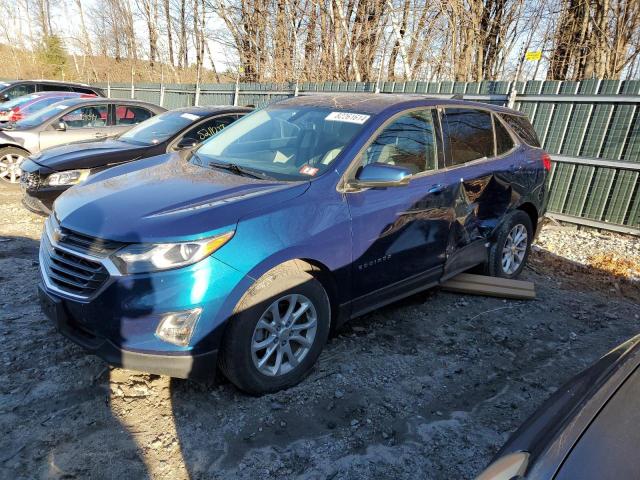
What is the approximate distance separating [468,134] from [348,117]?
1.29 meters

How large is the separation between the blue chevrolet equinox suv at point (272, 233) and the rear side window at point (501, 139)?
119mm

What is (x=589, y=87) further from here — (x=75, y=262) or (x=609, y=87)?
(x=75, y=262)

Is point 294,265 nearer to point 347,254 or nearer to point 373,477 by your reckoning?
point 347,254

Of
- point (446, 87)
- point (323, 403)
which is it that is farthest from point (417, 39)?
point (323, 403)

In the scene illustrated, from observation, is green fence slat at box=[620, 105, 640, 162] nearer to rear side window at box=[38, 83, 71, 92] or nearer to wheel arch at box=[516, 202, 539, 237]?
wheel arch at box=[516, 202, 539, 237]

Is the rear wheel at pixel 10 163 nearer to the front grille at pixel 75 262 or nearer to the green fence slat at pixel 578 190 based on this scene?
the front grille at pixel 75 262

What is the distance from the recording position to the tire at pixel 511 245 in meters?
4.48

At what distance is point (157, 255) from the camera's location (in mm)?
2330

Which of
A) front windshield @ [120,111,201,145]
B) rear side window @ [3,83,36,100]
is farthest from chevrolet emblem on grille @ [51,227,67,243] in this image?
rear side window @ [3,83,36,100]

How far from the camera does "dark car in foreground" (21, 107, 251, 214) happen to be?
5.27 m

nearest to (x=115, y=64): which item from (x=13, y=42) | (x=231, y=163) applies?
(x=13, y=42)

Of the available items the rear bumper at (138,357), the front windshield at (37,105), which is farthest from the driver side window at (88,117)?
the rear bumper at (138,357)

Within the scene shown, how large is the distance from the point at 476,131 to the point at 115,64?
3844 cm

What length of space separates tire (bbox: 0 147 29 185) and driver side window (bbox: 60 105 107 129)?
38.1 inches
